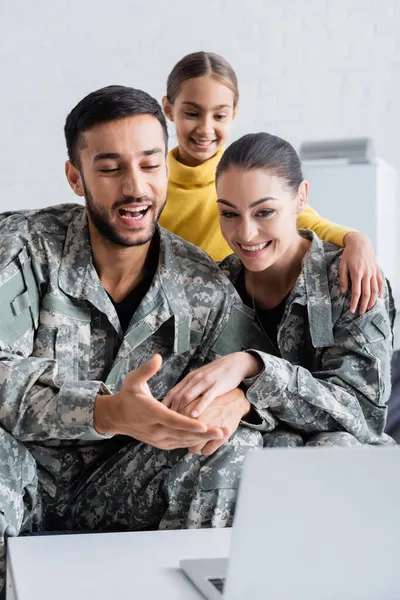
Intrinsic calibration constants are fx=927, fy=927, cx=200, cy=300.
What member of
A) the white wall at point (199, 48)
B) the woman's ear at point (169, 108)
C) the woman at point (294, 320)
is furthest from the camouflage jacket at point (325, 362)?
the white wall at point (199, 48)

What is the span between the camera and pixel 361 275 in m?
1.86

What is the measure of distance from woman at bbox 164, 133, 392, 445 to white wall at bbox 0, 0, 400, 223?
74.4 inches

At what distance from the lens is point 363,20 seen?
3842 millimetres

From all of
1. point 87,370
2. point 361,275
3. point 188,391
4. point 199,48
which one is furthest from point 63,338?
point 199,48

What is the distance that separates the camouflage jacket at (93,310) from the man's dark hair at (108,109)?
7.5 inches

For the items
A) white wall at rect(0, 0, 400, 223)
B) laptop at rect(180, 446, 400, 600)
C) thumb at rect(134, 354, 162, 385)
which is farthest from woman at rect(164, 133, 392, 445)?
white wall at rect(0, 0, 400, 223)

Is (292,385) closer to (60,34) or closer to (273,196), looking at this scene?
(273,196)

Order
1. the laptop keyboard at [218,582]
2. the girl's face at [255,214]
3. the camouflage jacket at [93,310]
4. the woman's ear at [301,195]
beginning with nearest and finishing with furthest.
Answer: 1. the laptop keyboard at [218,582]
2. the camouflage jacket at [93,310]
3. the girl's face at [255,214]
4. the woman's ear at [301,195]

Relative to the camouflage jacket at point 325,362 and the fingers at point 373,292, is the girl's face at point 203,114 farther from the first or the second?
the fingers at point 373,292

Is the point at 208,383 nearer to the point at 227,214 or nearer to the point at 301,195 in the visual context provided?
the point at 227,214

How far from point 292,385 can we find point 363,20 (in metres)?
2.56

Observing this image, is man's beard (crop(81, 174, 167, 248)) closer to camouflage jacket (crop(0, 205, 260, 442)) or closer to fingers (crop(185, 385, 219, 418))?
camouflage jacket (crop(0, 205, 260, 442))

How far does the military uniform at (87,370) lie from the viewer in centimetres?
158

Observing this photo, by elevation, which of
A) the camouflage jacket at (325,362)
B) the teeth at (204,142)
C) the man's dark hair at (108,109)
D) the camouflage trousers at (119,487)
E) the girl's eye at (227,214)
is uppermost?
the man's dark hair at (108,109)
